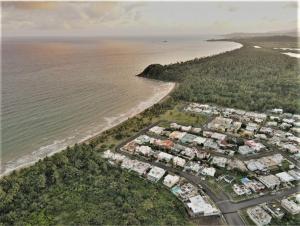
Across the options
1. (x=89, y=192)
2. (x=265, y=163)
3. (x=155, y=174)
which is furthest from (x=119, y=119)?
(x=265, y=163)

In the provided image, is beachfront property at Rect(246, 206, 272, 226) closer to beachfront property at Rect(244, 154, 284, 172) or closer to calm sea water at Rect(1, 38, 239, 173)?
beachfront property at Rect(244, 154, 284, 172)

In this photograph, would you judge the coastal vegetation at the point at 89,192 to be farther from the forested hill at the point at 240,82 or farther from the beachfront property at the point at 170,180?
the forested hill at the point at 240,82

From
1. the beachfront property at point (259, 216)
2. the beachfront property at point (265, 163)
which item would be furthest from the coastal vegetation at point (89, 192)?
the beachfront property at point (265, 163)

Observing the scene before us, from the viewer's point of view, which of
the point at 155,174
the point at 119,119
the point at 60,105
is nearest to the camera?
the point at 155,174

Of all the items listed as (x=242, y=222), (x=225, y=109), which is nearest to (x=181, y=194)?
(x=242, y=222)

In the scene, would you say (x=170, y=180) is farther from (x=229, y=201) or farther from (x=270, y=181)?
(x=270, y=181)

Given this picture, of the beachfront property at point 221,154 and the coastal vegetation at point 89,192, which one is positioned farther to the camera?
the beachfront property at point 221,154
